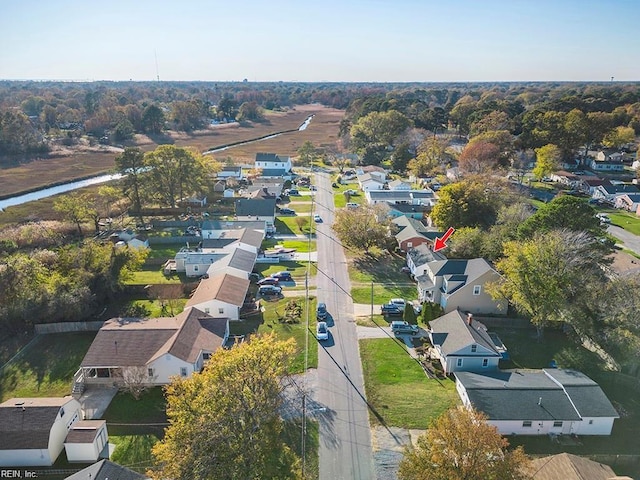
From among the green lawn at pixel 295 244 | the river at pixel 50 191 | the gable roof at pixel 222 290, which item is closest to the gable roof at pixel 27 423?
the gable roof at pixel 222 290

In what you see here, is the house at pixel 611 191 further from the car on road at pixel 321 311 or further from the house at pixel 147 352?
the house at pixel 147 352

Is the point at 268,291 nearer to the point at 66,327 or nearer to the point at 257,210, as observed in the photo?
the point at 66,327

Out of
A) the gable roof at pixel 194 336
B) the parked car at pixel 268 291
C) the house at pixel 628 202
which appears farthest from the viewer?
the house at pixel 628 202

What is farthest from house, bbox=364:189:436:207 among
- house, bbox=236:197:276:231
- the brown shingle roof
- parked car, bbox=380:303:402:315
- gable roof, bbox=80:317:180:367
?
the brown shingle roof

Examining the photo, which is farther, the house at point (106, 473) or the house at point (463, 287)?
the house at point (463, 287)

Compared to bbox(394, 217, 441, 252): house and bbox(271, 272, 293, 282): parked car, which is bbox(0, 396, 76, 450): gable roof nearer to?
bbox(271, 272, 293, 282): parked car

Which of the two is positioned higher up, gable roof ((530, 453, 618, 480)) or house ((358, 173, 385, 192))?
house ((358, 173, 385, 192))

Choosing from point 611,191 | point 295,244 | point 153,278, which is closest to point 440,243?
point 295,244

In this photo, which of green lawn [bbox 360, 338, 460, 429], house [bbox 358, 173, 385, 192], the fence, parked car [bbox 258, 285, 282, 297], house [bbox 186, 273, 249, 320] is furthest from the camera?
house [bbox 358, 173, 385, 192]
